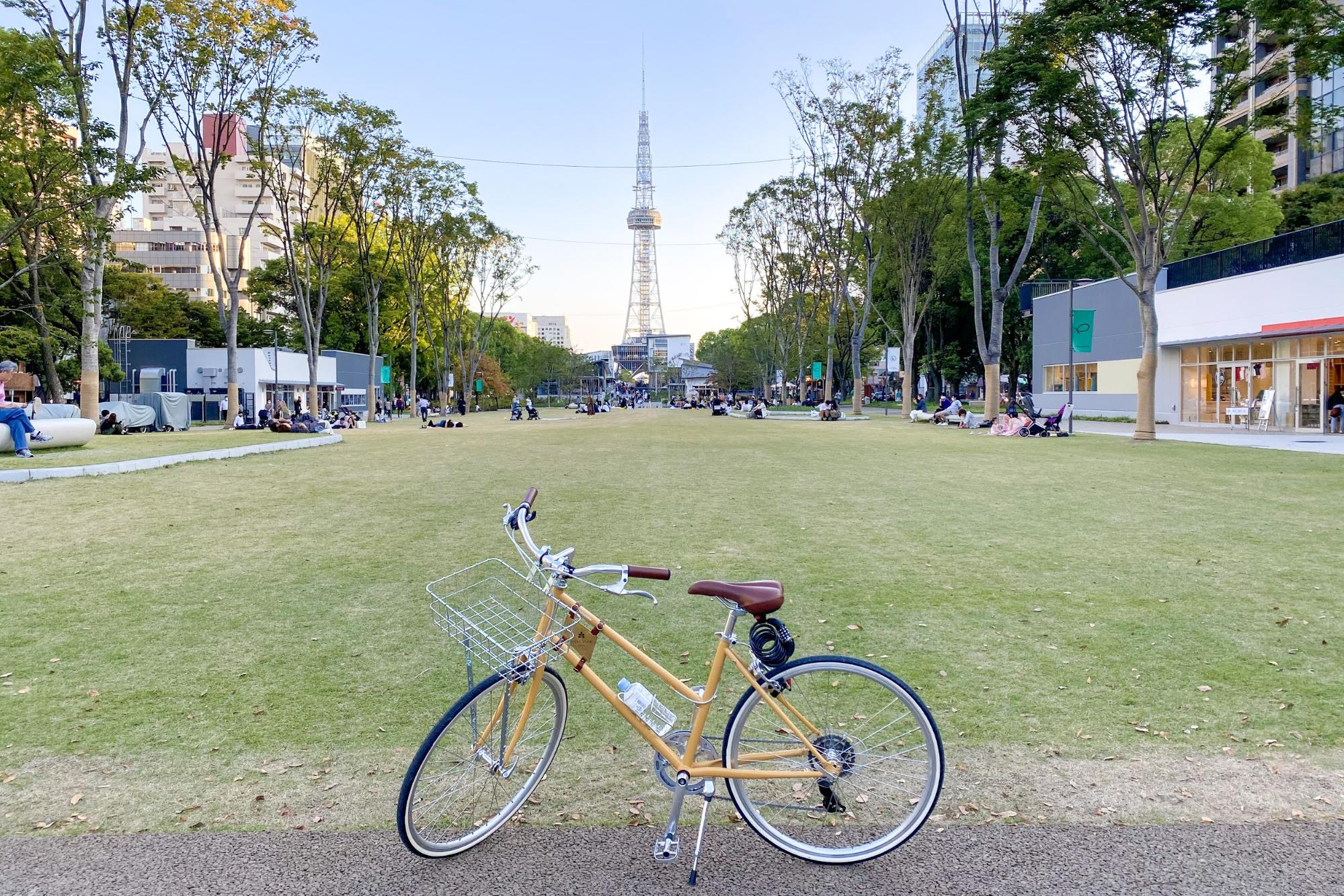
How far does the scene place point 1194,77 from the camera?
20.5 m

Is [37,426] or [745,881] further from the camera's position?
[37,426]

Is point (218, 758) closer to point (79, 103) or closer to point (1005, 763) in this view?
point (1005, 763)

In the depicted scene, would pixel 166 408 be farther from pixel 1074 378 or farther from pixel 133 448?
pixel 1074 378

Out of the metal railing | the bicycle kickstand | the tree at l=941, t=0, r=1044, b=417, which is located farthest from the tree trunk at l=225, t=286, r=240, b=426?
the metal railing

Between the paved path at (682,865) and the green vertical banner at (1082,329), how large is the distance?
29965mm

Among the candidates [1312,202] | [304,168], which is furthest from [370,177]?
[1312,202]

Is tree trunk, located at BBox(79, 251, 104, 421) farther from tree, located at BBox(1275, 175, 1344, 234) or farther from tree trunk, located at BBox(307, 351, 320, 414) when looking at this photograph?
tree, located at BBox(1275, 175, 1344, 234)

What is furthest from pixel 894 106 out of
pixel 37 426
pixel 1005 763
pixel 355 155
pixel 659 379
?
pixel 659 379

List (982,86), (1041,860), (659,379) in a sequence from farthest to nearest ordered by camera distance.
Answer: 1. (659,379)
2. (982,86)
3. (1041,860)

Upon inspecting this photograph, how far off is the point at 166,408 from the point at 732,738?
38.8 m

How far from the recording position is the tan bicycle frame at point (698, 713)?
296cm

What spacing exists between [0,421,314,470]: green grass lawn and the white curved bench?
0.51 feet

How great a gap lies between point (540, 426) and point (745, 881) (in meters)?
36.4

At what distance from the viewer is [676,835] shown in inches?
120
